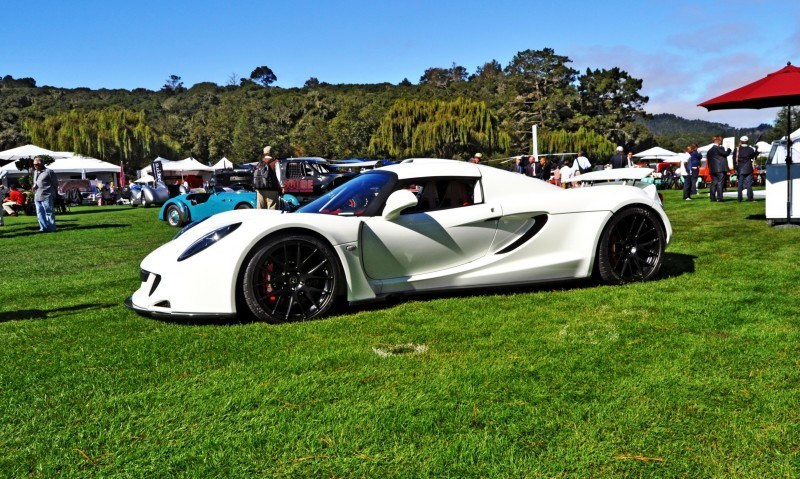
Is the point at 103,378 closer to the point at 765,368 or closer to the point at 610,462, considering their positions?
the point at 610,462

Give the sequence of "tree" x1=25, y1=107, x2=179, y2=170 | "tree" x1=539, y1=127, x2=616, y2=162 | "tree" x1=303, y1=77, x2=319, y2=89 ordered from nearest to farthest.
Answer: "tree" x1=25, y1=107, x2=179, y2=170 → "tree" x1=539, y1=127, x2=616, y2=162 → "tree" x1=303, y1=77, x2=319, y2=89

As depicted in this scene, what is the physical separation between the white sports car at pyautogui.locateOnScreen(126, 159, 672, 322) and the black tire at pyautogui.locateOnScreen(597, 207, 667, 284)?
0.03ft

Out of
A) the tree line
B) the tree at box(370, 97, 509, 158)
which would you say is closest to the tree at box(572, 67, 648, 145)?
the tree line

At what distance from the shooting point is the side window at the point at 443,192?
516cm

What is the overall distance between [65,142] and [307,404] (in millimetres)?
55053

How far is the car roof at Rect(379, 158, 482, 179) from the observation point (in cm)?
523

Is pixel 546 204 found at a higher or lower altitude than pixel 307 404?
higher

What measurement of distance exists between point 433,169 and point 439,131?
59.9 meters

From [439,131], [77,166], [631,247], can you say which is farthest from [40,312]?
[439,131]

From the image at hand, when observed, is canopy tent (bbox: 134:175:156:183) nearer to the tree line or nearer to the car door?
the tree line

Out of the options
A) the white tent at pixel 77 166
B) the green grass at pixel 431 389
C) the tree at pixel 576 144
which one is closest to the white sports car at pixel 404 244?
the green grass at pixel 431 389

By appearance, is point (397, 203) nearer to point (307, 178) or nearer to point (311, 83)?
point (307, 178)

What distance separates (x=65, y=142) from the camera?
50.3m

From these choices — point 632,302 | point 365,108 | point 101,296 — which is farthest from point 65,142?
point 632,302
